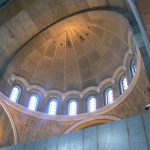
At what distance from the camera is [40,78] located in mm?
20688

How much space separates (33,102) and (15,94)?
1.44 m

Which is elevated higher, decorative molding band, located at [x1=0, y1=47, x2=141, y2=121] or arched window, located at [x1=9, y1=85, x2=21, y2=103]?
arched window, located at [x1=9, y1=85, x2=21, y2=103]

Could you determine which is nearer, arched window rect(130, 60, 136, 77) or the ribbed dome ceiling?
arched window rect(130, 60, 136, 77)

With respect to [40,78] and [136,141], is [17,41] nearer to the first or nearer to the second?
[40,78]

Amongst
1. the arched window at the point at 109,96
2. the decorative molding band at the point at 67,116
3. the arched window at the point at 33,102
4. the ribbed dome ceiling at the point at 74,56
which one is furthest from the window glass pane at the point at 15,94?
the arched window at the point at 109,96

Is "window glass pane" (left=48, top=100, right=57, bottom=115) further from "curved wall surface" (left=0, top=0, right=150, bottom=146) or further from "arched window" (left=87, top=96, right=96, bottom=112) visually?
"arched window" (left=87, top=96, right=96, bottom=112)

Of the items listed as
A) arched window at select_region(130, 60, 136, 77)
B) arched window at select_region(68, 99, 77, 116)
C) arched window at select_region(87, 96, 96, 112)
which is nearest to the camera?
arched window at select_region(130, 60, 136, 77)

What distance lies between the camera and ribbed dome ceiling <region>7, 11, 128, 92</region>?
1892cm

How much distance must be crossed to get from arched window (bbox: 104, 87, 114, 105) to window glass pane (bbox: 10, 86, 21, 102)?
241 inches

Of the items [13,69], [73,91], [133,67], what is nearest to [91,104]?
[73,91]

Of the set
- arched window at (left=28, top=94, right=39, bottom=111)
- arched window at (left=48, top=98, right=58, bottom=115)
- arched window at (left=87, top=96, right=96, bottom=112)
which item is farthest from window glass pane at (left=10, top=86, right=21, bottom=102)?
arched window at (left=87, top=96, right=96, bottom=112)

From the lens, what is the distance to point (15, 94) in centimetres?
1906

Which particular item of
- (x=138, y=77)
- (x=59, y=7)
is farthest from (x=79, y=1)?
(x=138, y=77)

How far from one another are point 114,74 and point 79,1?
5726 millimetres
